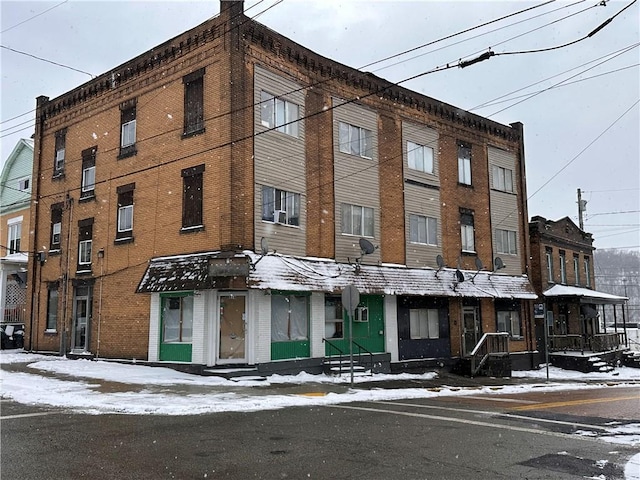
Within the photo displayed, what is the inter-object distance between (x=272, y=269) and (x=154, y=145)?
6.67 meters

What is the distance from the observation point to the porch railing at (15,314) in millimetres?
28094

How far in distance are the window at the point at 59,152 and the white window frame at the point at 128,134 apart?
438 centimetres

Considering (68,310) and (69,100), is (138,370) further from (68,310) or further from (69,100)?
(69,100)

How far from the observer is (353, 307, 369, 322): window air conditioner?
22188 millimetres

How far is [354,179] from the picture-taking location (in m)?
22.8

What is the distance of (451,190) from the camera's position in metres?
27.3

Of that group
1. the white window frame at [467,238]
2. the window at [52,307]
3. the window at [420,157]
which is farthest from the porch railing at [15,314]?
the white window frame at [467,238]

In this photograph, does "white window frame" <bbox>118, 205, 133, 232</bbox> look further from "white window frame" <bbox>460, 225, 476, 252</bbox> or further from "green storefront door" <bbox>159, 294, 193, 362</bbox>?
"white window frame" <bbox>460, 225, 476, 252</bbox>

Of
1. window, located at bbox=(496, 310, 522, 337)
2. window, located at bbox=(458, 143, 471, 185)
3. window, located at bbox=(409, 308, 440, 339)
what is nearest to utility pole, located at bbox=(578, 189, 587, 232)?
window, located at bbox=(496, 310, 522, 337)

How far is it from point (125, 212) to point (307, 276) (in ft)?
24.9

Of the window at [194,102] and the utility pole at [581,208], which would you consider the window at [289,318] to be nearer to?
the window at [194,102]

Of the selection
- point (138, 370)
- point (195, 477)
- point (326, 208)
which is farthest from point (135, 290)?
point (195, 477)

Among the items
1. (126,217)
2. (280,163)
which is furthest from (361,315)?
(126,217)

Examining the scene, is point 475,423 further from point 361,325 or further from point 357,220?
point 357,220
